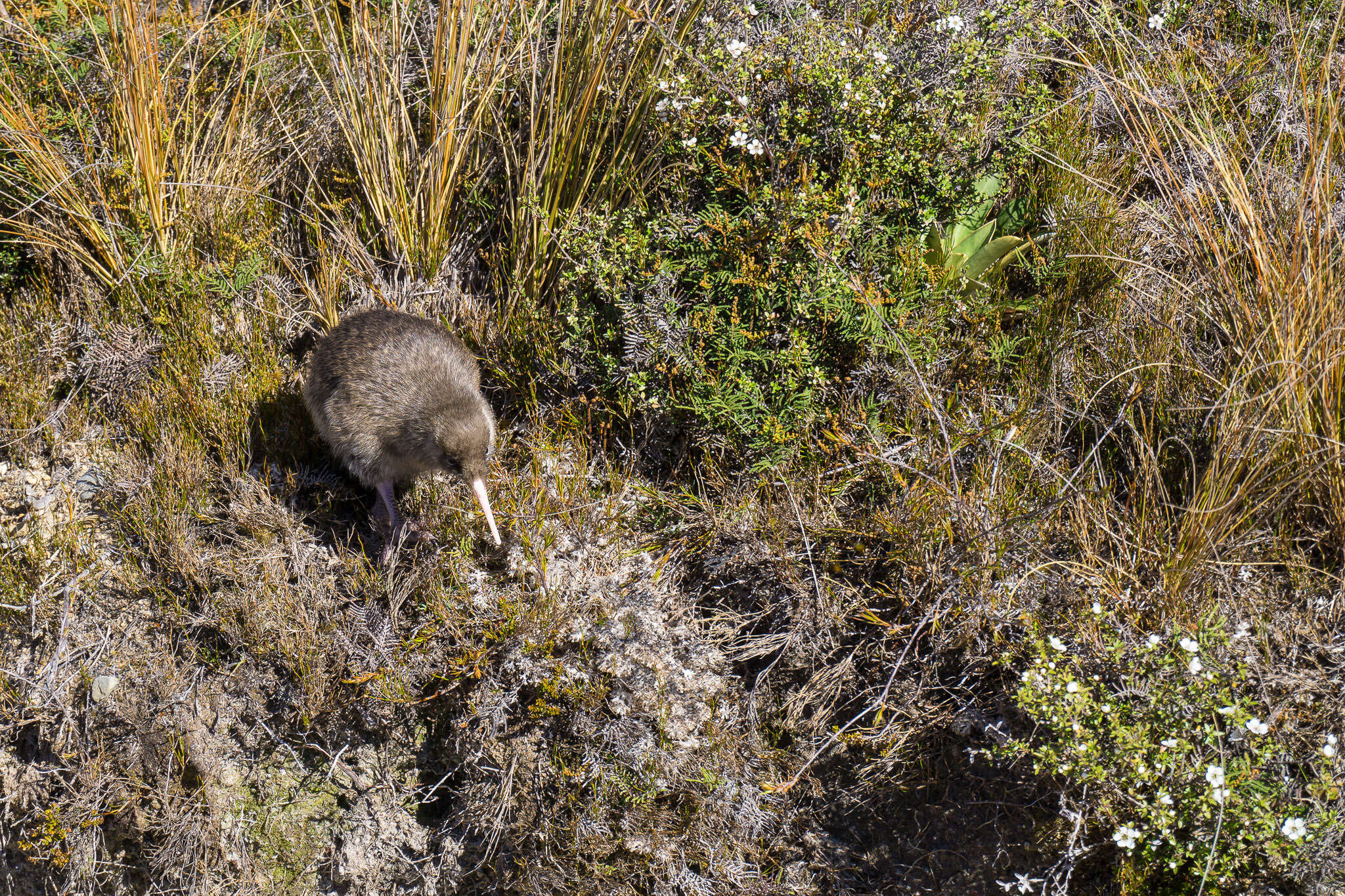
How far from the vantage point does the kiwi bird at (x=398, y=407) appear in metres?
3.61

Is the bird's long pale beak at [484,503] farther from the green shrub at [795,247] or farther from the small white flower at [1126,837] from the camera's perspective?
the small white flower at [1126,837]

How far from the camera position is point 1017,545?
3.34 meters

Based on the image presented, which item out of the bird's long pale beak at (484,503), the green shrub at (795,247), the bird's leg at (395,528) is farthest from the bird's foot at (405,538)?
the green shrub at (795,247)

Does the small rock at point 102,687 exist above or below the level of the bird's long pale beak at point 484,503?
below

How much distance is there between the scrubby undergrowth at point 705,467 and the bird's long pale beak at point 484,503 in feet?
Answer: 0.51

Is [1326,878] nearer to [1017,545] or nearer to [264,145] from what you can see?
[1017,545]

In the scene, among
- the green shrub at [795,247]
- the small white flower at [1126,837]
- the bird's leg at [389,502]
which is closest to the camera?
the small white flower at [1126,837]

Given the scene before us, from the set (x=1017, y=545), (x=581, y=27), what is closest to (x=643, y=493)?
(x=1017, y=545)

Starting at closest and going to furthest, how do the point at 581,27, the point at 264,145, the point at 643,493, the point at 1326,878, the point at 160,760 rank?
the point at 1326,878 → the point at 160,760 → the point at 643,493 → the point at 581,27 → the point at 264,145

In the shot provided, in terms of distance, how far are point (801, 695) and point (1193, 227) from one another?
2.27 m

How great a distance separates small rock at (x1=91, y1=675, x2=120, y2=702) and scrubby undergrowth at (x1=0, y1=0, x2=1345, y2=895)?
0.05m

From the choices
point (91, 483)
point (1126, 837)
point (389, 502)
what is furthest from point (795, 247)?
point (91, 483)

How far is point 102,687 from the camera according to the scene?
3.67m

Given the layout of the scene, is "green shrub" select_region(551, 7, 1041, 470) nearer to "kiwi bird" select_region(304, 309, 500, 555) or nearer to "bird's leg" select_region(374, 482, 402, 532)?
"kiwi bird" select_region(304, 309, 500, 555)
